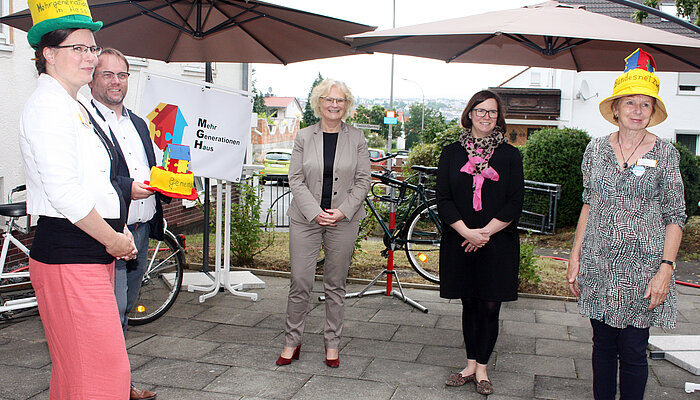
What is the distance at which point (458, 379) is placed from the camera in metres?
4.28

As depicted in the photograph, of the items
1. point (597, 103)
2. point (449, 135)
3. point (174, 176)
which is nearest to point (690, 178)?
point (449, 135)

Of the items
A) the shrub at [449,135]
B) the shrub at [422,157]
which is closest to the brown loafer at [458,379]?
the shrub at [449,135]

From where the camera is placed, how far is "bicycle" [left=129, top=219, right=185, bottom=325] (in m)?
5.59

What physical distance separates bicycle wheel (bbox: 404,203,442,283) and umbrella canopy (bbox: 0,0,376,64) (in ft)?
6.47

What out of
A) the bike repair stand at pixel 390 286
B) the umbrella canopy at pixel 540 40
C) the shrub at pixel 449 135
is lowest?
the bike repair stand at pixel 390 286

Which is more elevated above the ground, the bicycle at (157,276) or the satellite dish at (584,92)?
the satellite dish at (584,92)

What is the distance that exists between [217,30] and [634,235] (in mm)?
4050

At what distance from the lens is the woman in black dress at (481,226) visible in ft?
13.8

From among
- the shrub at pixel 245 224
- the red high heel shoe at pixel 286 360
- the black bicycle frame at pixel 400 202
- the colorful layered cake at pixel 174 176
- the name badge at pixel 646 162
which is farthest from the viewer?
the shrub at pixel 245 224

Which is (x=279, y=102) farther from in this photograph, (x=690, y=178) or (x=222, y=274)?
(x=222, y=274)

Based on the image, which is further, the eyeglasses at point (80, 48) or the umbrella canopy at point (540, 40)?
the umbrella canopy at point (540, 40)

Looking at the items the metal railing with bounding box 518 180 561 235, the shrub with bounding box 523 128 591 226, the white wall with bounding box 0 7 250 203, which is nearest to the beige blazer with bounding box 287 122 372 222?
the white wall with bounding box 0 7 250 203

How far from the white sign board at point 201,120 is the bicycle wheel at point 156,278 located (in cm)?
73

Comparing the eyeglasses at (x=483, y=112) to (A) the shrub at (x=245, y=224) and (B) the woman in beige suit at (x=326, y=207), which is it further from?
(A) the shrub at (x=245, y=224)
